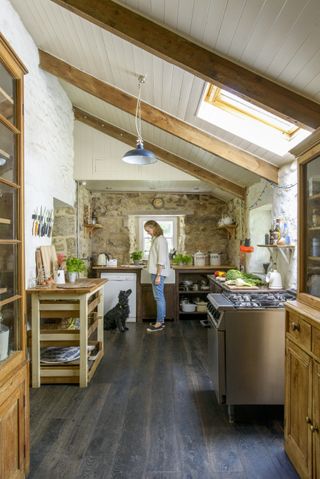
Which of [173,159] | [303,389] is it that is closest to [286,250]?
[303,389]

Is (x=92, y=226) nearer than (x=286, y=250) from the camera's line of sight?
No

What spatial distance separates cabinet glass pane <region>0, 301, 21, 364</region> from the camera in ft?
4.88

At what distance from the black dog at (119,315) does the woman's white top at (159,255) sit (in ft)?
2.27

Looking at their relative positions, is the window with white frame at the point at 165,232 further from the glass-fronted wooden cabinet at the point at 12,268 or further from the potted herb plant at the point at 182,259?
the glass-fronted wooden cabinet at the point at 12,268

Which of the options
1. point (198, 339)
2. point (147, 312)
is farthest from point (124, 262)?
point (198, 339)

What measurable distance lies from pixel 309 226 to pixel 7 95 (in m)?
1.79

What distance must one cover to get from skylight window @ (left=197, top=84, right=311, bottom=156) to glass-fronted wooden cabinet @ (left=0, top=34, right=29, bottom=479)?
5.65ft

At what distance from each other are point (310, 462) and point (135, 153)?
8.97 ft

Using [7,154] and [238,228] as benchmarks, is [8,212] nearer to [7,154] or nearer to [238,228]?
[7,154]

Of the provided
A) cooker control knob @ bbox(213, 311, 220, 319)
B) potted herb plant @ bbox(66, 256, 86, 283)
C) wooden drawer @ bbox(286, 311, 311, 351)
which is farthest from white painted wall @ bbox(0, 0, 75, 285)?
wooden drawer @ bbox(286, 311, 311, 351)

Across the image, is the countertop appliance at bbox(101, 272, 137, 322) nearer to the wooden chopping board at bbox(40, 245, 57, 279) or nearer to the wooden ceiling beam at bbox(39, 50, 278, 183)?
the wooden chopping board at bbox(40, 245, 57, 279)

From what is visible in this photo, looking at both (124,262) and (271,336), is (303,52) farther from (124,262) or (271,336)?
(124,262)

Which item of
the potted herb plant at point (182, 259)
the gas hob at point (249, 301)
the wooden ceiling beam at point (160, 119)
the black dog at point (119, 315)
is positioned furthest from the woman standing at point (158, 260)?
the gas hob at point (249, 301)

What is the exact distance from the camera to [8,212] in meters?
1.61
